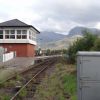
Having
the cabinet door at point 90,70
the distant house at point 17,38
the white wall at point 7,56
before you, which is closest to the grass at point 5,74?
the cabinet door at point 90,70

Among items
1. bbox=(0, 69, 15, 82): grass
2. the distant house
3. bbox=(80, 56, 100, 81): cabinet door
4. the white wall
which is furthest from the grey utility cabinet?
the distant house

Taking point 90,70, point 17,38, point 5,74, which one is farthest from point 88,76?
point 17,38

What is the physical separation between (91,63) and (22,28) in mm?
55550

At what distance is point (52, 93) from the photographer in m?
16.8

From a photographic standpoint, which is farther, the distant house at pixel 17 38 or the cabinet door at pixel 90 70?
the distant house at pixel 17 38

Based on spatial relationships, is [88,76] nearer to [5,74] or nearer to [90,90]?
[90,90]

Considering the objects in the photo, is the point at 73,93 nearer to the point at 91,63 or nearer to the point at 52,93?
the point at 52,93

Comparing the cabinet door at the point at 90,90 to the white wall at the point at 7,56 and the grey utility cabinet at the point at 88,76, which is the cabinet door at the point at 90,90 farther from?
the white wall at the point at 7,56

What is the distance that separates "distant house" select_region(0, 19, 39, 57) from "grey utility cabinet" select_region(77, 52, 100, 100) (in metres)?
53.2

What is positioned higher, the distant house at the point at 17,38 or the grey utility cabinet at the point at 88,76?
the distant house at the point at 17,38

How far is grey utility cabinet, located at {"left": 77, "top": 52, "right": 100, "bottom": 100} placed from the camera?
1098 centimetres

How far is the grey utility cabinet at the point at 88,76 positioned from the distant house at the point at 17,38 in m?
53.2

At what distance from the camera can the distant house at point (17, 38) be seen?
64688 millimetres

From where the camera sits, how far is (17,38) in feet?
216
